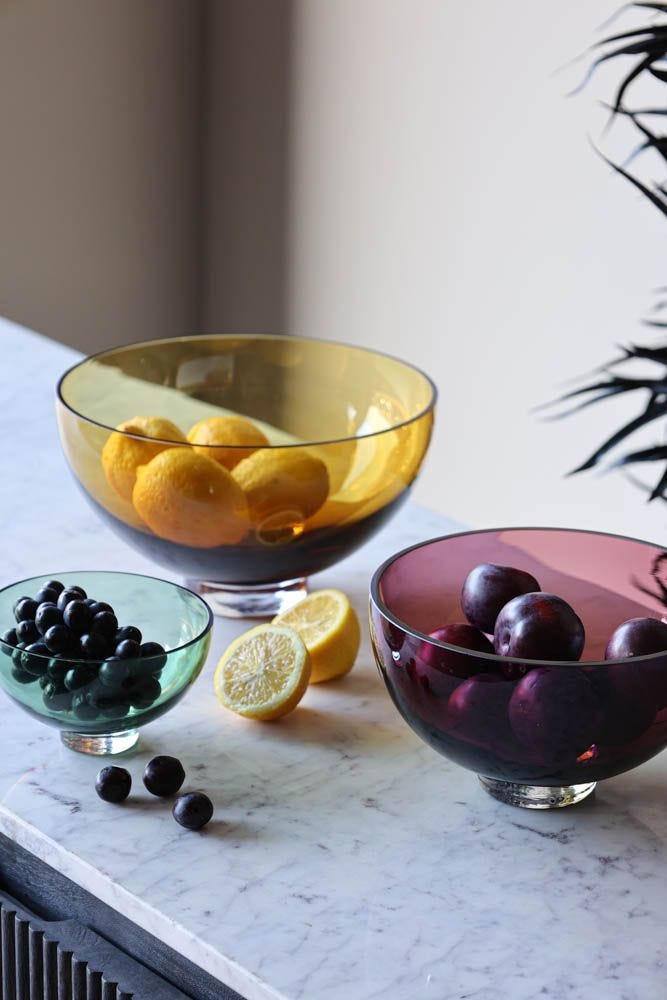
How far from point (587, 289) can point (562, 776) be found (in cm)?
208

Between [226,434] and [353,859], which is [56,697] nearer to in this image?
[353,859]

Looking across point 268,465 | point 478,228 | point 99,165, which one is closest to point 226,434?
point 268,465

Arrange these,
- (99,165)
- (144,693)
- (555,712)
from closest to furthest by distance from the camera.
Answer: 1. (555,712)
2. (144,693)
3. (99,165)

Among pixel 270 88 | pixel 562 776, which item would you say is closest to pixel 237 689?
pixel 562 776

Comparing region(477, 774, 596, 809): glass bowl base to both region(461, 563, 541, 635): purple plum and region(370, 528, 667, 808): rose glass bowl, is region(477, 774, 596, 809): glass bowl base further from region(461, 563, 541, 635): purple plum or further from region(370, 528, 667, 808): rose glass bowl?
region(461, 563, 541, 635): purple plum

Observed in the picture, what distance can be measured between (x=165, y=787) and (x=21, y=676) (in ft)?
0.41

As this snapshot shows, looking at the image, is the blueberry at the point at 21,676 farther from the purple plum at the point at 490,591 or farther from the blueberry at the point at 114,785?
the purple plum at the point at 490,591

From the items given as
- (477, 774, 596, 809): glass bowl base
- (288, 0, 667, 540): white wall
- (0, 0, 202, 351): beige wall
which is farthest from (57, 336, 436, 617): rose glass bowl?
(0, 0, 202, 351): beige wall

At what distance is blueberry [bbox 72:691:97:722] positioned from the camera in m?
0.87

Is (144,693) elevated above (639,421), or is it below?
below

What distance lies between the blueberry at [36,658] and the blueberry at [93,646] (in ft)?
0.08

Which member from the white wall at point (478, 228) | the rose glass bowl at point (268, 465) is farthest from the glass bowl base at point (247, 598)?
the white wall at point (478, 228)

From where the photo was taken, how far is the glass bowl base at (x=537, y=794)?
2.88 feet

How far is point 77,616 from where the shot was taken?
0.88 m
